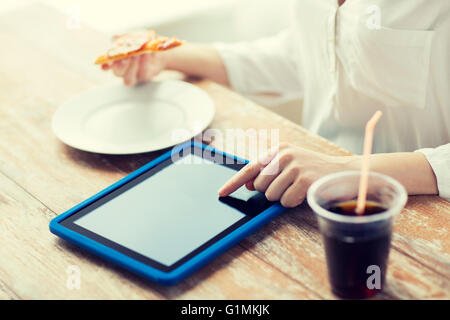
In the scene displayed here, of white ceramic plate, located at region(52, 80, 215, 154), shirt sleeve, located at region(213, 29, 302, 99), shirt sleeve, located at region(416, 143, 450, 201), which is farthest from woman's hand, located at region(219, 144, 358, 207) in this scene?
shirt sleeve, located at region(213, 29, 302, 99)

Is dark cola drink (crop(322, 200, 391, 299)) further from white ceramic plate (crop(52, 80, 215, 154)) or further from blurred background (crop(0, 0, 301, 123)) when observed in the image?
blurred background (crop(0, 0, 301, 123))

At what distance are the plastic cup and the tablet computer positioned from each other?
6.6 inches

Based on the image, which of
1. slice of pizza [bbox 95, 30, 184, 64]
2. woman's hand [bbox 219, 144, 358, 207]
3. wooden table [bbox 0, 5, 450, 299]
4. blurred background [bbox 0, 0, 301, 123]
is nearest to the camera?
wooden table [bbox 0, 5, 450, 299]

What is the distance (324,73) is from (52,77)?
2.35ft

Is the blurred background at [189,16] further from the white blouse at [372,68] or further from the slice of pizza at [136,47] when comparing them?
the slice of pizza at [136,47]

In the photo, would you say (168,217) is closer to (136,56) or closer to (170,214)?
(170,214)

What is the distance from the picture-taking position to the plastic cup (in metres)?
0.67

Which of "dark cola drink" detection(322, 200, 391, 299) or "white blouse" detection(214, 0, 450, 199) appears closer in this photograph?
"dark cola drink" detection(322, 200, 391, 299)

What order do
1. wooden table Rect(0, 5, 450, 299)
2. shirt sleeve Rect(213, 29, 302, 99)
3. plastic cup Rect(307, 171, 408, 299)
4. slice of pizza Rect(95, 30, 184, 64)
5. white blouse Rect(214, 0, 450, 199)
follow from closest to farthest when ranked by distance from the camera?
plastic cup Rect(307, 171, 408, 299)
wooden table Rect(0, 5, 450, 299)
white blouse Rect(214, 0, 450, 199)
slice of pizza Rect(95, 30, 184, 64)
shirt sleeve Rect(213, 29, 302, 99)

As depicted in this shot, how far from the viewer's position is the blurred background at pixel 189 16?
104 inches

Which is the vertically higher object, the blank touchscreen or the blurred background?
the blank touchscreen

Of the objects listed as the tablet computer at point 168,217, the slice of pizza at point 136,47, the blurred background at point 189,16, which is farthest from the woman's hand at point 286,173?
the blurred background at point 189,16

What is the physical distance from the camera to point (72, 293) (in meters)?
0.78
